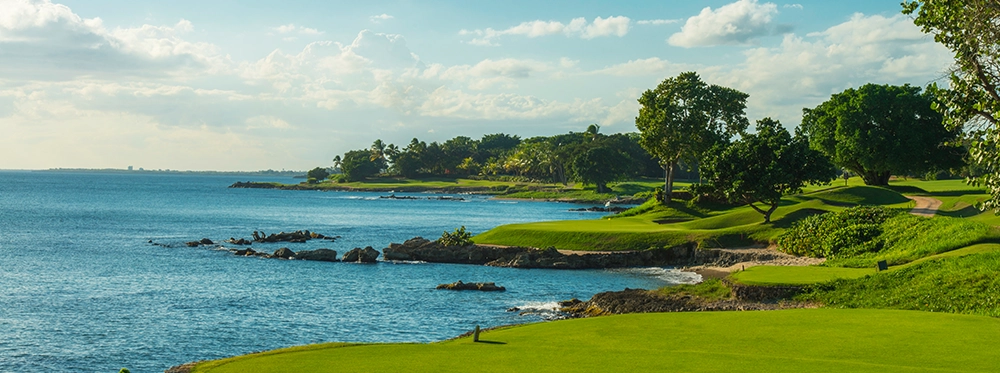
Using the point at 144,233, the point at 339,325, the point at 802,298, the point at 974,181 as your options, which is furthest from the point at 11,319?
the point at 144,233

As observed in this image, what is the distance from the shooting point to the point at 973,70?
2092 cm

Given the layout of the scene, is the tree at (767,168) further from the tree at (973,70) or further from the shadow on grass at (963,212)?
the tree at (973,70)

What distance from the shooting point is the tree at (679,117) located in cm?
8631

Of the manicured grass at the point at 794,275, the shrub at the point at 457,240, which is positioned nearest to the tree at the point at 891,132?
the shrub at the point at 457,240

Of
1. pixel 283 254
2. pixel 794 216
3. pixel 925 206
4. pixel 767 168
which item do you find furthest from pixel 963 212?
pixel 283 254

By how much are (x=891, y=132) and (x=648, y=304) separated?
207 feet

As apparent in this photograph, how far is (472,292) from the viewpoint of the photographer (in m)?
46.1

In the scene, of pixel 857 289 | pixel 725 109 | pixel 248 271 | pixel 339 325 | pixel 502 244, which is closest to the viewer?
pixel 857 289

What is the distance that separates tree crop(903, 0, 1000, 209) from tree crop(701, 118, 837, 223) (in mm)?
41026

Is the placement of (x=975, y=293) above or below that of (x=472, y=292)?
above

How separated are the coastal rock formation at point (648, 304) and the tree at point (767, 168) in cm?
2777

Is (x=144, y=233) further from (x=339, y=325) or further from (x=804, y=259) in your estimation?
(x=804, y=259)

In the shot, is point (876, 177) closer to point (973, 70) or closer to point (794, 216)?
point (794, 216)

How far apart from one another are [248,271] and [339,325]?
78.6 feet
